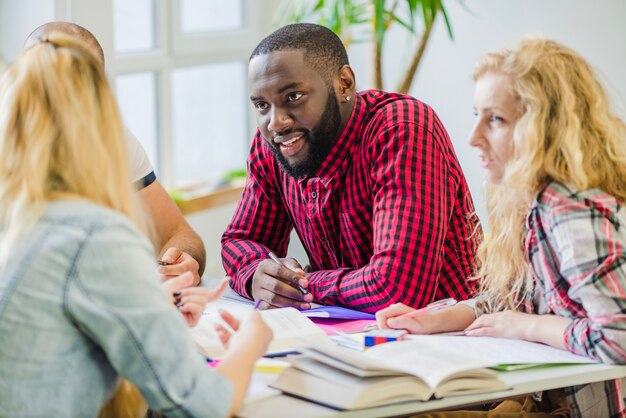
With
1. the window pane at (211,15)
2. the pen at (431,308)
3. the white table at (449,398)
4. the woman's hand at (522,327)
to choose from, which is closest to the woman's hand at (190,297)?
the white table at (449,398)

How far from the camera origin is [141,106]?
162 inches

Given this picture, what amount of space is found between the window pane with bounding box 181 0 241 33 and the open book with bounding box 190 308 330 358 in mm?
2601

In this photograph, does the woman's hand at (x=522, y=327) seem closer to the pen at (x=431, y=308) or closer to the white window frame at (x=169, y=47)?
the pen at (x=431, y=308)

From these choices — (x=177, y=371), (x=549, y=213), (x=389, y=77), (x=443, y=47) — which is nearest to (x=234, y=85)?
(x=389, y=77)

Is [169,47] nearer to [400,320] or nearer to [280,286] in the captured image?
[280,286]

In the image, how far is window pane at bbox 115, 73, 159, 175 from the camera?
4035mm

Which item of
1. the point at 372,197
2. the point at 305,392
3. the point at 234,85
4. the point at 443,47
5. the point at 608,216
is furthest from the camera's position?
the point at 234,85

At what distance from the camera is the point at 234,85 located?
4.60 metres

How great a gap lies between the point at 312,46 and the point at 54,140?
1003 millimetres

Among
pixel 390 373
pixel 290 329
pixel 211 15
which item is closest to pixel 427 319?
pixel 290 329

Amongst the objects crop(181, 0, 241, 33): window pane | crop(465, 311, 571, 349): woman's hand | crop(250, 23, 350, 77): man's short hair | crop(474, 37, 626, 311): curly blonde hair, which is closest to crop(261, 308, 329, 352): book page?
crop(465, 311, 571, 349): woman's hand

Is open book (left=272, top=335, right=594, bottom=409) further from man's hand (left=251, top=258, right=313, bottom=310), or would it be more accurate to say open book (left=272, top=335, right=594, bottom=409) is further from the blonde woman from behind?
man's hand (left=251, top=258, right=313, bottom=310)

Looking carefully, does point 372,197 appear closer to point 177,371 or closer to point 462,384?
point 462,384

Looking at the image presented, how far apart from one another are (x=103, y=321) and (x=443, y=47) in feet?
9.95
